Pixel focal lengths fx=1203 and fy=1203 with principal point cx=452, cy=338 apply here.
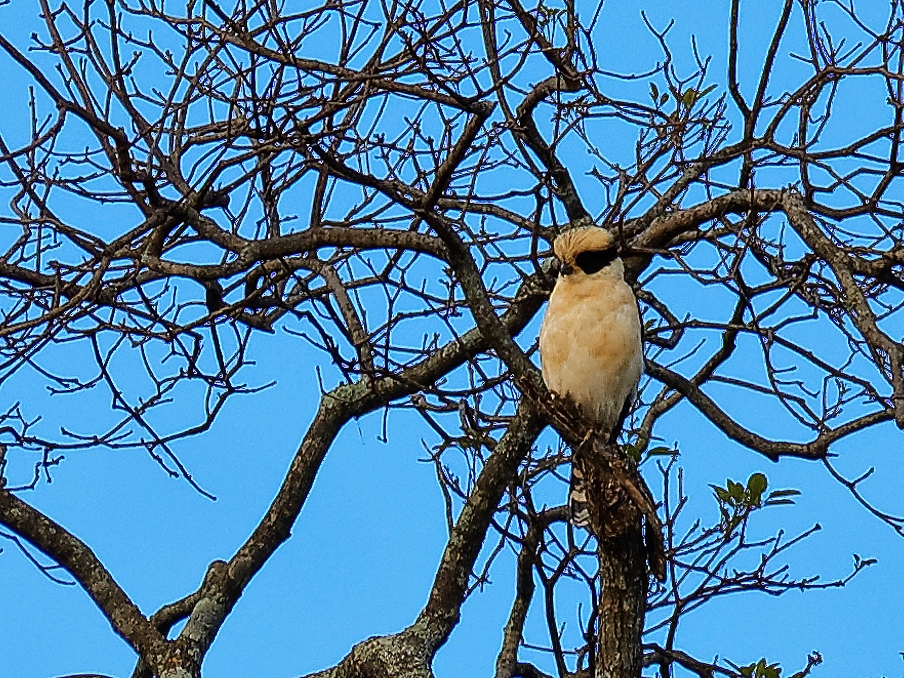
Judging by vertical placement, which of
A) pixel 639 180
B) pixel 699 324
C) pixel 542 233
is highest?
pixel 639 180

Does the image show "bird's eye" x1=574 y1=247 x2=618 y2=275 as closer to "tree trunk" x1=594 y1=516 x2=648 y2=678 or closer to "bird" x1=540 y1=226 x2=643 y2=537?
"bird" x1=540 y1=226 x2=643 y2=537

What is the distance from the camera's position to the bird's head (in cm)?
418

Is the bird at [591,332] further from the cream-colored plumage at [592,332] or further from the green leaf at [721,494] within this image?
the green leaf at [721,494]

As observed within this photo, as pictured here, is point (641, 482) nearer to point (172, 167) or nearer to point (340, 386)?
point (340, 386)

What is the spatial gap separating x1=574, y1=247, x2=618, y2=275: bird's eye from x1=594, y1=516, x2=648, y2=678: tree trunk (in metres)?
0.94

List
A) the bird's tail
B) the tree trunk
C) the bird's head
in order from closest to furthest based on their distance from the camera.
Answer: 1. the tree trunk
2. the bird's tail
3. the bird's head

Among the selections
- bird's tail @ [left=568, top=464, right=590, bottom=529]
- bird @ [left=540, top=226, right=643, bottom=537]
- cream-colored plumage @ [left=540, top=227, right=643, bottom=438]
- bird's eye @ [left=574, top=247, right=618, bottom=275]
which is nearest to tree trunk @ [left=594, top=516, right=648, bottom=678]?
bird's tail @ [left=568, top=464, right=590, bottom=529]

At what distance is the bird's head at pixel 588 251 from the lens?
4.18m

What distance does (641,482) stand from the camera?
12.6 ft

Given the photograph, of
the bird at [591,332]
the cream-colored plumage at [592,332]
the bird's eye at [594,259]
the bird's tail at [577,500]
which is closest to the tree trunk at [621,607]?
the bird's tail at [577,500]

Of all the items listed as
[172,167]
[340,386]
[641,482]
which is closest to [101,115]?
[172,167]

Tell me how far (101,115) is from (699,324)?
2.38m

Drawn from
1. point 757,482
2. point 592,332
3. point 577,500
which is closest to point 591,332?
point 592,332

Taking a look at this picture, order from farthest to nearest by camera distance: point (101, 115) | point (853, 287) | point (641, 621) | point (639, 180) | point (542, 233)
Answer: point (639, 180)
point (542, 233)
point (101, 115)
point (641, 621)
point (853, 287)
